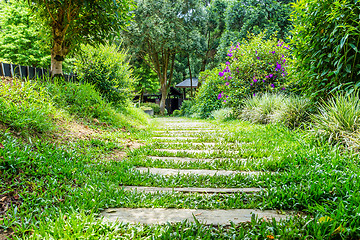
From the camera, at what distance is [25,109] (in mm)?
3160

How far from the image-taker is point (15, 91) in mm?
3504

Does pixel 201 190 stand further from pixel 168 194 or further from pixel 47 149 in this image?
pixel 47 149

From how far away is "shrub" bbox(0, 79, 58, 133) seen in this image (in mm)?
2883

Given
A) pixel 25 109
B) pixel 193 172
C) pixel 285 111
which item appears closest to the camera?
pixel 193 172

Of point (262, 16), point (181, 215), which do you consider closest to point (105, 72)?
point (181, 215)

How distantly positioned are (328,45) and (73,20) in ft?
16.1

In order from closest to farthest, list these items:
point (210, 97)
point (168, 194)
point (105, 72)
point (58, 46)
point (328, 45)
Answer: point (168, 194) → point (328, 45) → point (58, 46) → point (105, 72) → point (210, 97)

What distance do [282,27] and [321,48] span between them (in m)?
11.2

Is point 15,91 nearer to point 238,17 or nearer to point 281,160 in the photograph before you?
point 281,160

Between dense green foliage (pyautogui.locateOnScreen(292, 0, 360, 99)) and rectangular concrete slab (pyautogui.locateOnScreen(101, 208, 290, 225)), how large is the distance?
2636 millimetres

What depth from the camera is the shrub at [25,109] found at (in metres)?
2.88

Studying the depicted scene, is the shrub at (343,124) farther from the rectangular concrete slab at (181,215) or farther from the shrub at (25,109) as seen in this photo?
the shrub at (25,109)

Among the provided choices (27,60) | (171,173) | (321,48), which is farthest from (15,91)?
(27,60)

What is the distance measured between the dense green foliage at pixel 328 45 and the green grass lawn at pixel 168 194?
3.82 ft
